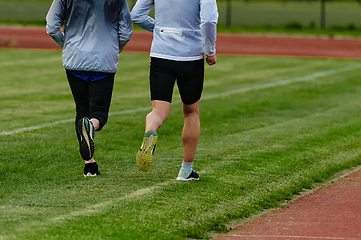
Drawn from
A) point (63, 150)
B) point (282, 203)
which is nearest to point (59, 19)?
point (63, 150)

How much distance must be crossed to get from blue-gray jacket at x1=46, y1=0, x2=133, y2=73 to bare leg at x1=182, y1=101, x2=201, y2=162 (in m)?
0.84

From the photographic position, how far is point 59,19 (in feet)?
18.4

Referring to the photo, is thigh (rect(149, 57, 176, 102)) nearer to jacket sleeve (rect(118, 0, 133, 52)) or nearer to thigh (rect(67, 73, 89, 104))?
jacket sleeve (rect(118, 0, 133, 52))

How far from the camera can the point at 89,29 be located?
18.2 ft

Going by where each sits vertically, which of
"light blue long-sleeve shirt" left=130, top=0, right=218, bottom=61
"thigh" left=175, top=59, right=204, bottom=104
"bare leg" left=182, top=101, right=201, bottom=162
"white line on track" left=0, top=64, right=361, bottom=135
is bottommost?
"white line on track" left=0, top=64, right=361, bottom=135

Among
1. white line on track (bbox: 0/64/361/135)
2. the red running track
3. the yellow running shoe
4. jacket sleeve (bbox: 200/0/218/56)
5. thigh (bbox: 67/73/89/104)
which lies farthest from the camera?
white line on track (bbox: 0/64/361/135)

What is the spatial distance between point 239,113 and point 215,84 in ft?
11.5

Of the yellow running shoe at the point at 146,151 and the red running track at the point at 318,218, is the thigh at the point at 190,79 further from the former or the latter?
the red running track at the point at 318,218

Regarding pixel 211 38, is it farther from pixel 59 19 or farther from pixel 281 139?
pixel 281 139

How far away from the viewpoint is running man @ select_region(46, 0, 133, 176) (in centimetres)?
551

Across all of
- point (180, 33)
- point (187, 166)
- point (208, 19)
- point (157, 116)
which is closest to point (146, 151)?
point (157, 116)

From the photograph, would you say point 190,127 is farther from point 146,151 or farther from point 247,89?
point 247,89

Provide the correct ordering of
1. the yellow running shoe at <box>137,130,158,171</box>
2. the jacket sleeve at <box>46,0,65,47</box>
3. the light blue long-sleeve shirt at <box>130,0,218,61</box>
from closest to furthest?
1. the yellow running shoe at <box>137,130,158,171</box>
2. the light blue long-sleeve shirt at <box>130,0,218,61</box>
3. the jacket sleeve at <box>46,0,65,47</box>

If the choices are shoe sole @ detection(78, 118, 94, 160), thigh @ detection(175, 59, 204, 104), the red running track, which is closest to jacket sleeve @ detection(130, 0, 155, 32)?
thigh @ detection(175, 59, 204, 104)
